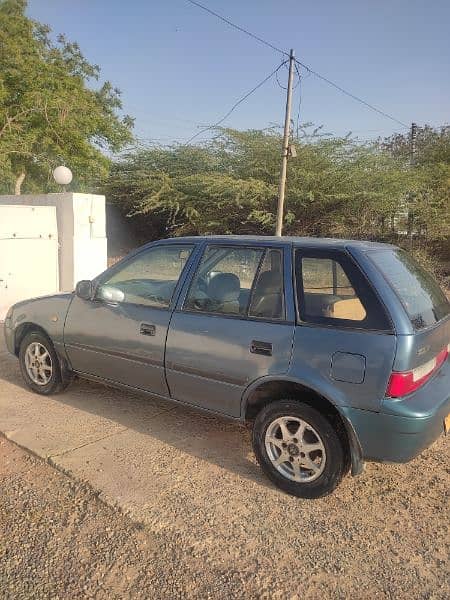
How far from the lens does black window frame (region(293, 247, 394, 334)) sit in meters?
2.71

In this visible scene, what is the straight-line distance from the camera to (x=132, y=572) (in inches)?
91.4

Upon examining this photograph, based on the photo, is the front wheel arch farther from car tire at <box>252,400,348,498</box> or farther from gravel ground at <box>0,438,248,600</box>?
car tire at <box>252,400,348,498</box>

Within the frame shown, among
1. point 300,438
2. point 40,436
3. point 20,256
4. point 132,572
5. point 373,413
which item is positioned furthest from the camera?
point 20,256

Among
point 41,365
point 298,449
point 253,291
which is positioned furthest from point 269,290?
point 41,365

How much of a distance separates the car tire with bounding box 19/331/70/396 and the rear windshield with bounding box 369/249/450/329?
290cm

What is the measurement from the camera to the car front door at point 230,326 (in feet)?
10.0

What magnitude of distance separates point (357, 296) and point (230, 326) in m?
0.85

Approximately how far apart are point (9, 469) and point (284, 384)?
189 cm

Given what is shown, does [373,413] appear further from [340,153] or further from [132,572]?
[340,153]

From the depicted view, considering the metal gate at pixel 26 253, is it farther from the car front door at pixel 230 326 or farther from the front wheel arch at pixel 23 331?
the car front door at pixel 230 326

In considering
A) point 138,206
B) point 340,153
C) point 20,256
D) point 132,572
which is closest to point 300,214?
point 340,153

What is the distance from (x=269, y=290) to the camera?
3.18m

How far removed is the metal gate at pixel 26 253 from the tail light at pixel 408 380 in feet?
21.2

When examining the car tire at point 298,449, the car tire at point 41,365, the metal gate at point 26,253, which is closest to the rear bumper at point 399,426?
the car tire at point 298,449
